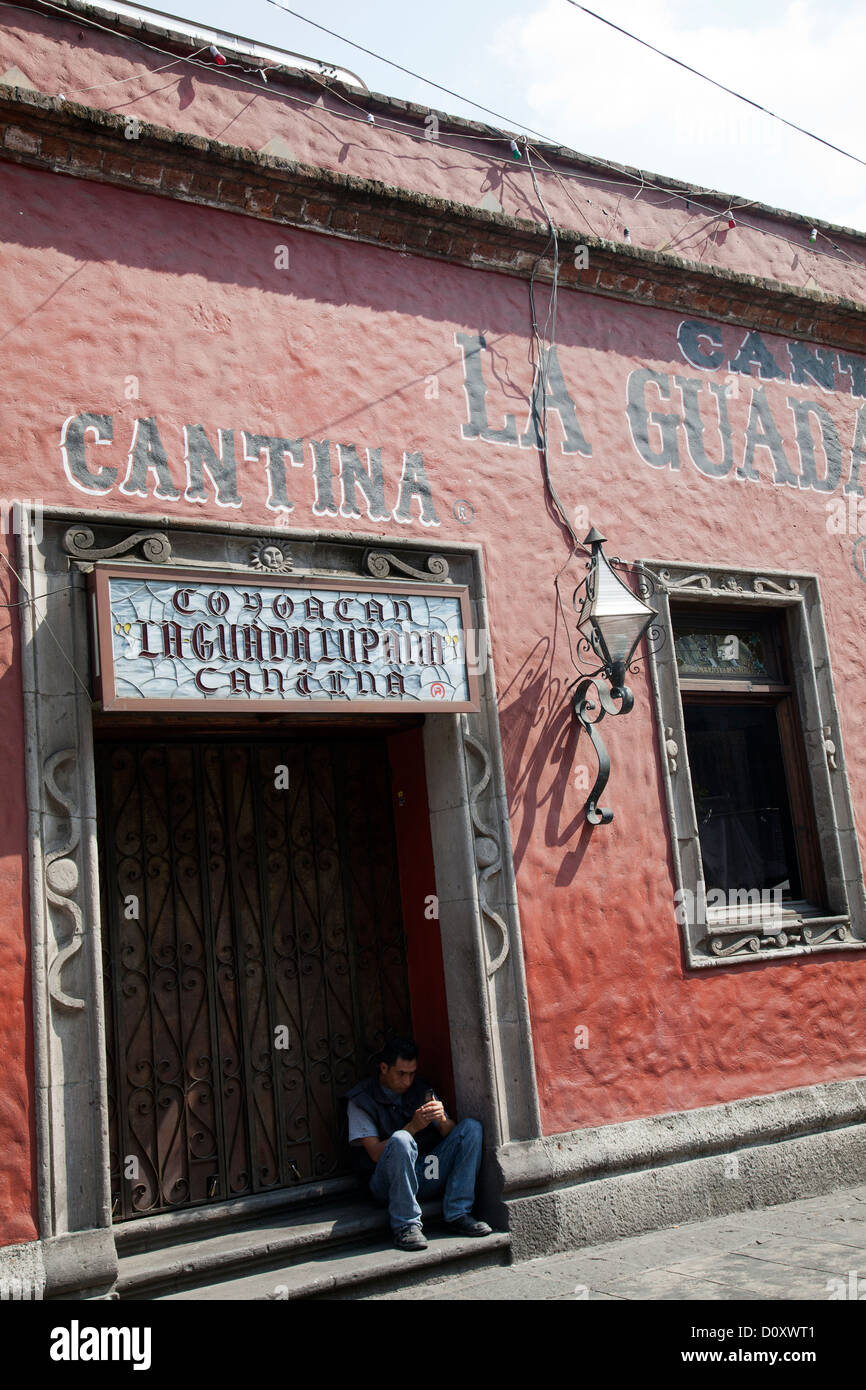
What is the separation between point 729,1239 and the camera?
6.04 meters

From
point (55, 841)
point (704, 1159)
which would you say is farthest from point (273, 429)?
point (704, 1159)

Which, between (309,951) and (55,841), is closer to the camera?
(55,841)

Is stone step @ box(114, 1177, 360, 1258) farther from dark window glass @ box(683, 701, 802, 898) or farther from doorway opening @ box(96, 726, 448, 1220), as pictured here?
dark window glass @ box(683, 701, 802, 898)

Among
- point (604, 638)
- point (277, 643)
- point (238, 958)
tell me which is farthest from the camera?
point (604, 638)

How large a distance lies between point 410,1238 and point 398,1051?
86 centimetres

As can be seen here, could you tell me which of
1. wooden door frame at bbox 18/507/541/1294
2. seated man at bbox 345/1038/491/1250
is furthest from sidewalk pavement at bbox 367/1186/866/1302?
wooden door frame at bbox 18/507/541/1294

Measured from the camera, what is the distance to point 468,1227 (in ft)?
18.8

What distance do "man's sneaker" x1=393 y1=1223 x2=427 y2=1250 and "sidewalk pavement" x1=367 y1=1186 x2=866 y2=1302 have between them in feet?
0.54

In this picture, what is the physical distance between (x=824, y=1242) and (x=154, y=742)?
4.06m

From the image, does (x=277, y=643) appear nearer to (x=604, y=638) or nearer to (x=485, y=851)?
(x=485, y=851)

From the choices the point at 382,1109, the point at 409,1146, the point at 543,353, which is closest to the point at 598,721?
the point at 543,353

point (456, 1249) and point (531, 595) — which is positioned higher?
point (531, 595)

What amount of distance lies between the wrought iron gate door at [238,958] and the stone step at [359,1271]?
58 cm

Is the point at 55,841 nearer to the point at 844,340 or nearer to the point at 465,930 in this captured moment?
→ the point at 465,930
